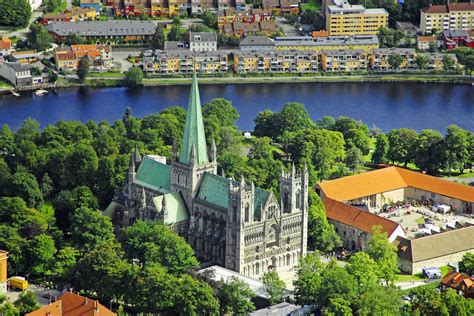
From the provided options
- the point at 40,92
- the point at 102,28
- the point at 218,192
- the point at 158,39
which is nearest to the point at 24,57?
the point at 40,92

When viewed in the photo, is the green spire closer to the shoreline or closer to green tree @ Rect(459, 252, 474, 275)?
green tree @ Rect(459, 252, 474, 275)

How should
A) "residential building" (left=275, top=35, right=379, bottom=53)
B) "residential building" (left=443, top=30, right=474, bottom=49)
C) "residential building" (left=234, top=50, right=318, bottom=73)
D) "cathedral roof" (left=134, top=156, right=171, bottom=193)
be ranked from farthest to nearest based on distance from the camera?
"residential building" (left=443, top=30, right=474, bottom=49)
"residential building" (left=275, top=35, right=379, bottom=53)
"residential building" (left=234, top=50, right=318, bottom=73)
"cathedral roof" (left=134, top=156, right=171, bottom=193)

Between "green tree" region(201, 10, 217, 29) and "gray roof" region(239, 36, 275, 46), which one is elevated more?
"green tree" region(201, 10, 217, 29)

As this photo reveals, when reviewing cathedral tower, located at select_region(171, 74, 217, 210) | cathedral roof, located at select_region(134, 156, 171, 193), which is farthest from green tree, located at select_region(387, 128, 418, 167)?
cathedral roof, located at select_region(134, 156, 171, 193)

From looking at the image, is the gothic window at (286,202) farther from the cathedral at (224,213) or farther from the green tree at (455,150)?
the green tree at (455,150)

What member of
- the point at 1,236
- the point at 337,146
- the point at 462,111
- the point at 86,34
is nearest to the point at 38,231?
the point at 1,236

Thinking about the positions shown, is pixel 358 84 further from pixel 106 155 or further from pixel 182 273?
pixel 182 273

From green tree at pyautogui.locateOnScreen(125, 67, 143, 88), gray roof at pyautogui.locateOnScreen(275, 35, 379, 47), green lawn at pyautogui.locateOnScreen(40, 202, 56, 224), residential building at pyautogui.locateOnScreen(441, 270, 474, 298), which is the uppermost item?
gray roof at pyautogui.locateOnScreen(275, 35, 379, 47)
